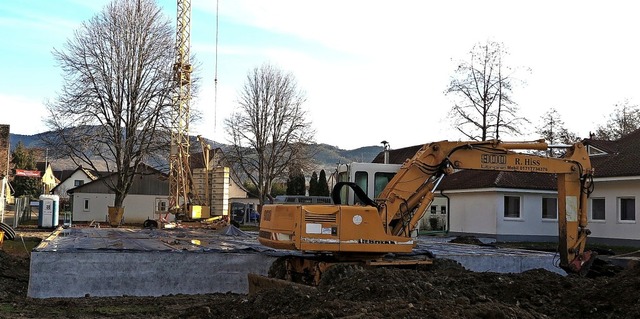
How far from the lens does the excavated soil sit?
27.3 feet

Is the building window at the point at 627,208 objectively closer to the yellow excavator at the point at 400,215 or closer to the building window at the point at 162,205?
the yellow excavator at the point at 400,215

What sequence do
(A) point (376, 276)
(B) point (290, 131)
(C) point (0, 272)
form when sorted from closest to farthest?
1. (A) point (376, 276)
2. (C) point (0, 272)
3. (B) point (290, 131)

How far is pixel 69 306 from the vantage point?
42.8ft

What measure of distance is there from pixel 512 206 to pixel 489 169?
23579mm

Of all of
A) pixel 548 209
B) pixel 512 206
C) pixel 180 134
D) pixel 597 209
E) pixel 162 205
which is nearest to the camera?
pixel 597 209

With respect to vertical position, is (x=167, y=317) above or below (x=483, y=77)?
below

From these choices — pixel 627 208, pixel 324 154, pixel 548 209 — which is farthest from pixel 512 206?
pixel 324 154

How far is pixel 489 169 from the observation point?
13492 mm

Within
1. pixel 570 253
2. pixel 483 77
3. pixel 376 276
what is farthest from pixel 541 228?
pixel 376 276

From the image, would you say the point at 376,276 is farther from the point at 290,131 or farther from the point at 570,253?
the point at 290,131

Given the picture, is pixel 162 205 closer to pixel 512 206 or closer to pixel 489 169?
pixel 512 206

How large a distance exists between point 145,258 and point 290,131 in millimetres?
41499

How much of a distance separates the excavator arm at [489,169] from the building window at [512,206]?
2187 centimetres

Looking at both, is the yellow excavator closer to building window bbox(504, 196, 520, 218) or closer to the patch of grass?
the patch of grass
